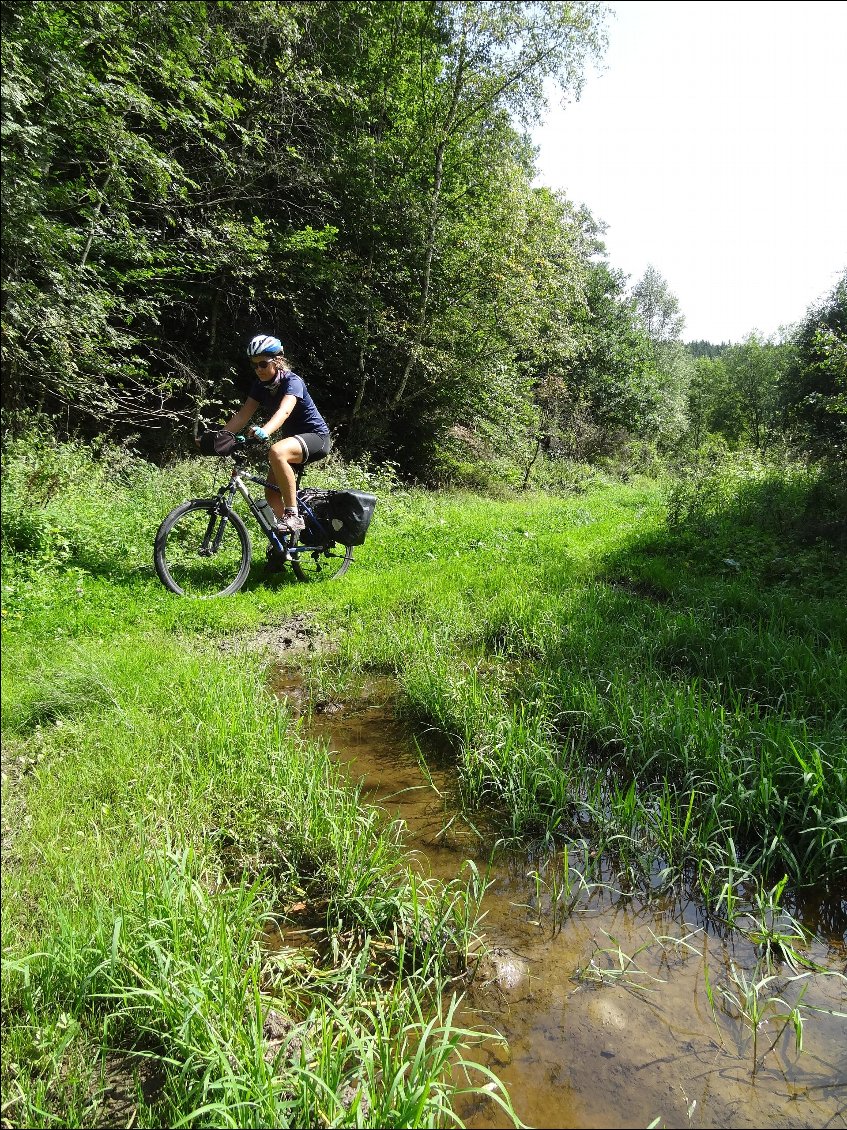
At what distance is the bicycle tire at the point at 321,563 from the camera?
226 inches

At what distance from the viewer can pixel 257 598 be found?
204 inches

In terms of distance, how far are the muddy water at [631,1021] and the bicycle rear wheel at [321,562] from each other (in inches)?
141

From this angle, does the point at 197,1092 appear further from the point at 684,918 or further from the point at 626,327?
the point at 626,327

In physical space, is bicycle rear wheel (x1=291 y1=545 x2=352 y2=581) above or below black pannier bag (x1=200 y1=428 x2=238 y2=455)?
below

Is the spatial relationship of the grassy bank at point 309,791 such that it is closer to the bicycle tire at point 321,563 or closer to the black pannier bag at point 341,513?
the bicycle tire at point 321,563

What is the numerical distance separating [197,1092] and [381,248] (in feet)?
25.3

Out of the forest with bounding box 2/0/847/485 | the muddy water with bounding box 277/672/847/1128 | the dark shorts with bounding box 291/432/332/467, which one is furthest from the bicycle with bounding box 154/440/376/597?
the muddy water with bounding box 277/672/847/1128

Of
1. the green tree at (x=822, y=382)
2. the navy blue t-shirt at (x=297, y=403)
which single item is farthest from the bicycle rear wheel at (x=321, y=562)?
the green tree at (x=822, y=382)

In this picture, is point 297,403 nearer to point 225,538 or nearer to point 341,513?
point 341,513

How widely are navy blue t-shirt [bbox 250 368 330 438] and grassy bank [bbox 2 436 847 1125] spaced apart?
4.97 feet

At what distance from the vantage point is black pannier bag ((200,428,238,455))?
449cm

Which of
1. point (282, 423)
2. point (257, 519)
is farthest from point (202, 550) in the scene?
Result: point (282, 423)

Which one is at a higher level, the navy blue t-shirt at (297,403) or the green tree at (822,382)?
the green tree at (822,382)

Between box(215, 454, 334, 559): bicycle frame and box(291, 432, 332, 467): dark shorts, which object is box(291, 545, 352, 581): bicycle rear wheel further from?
box(291, 432, 332, 467): dark shorts
